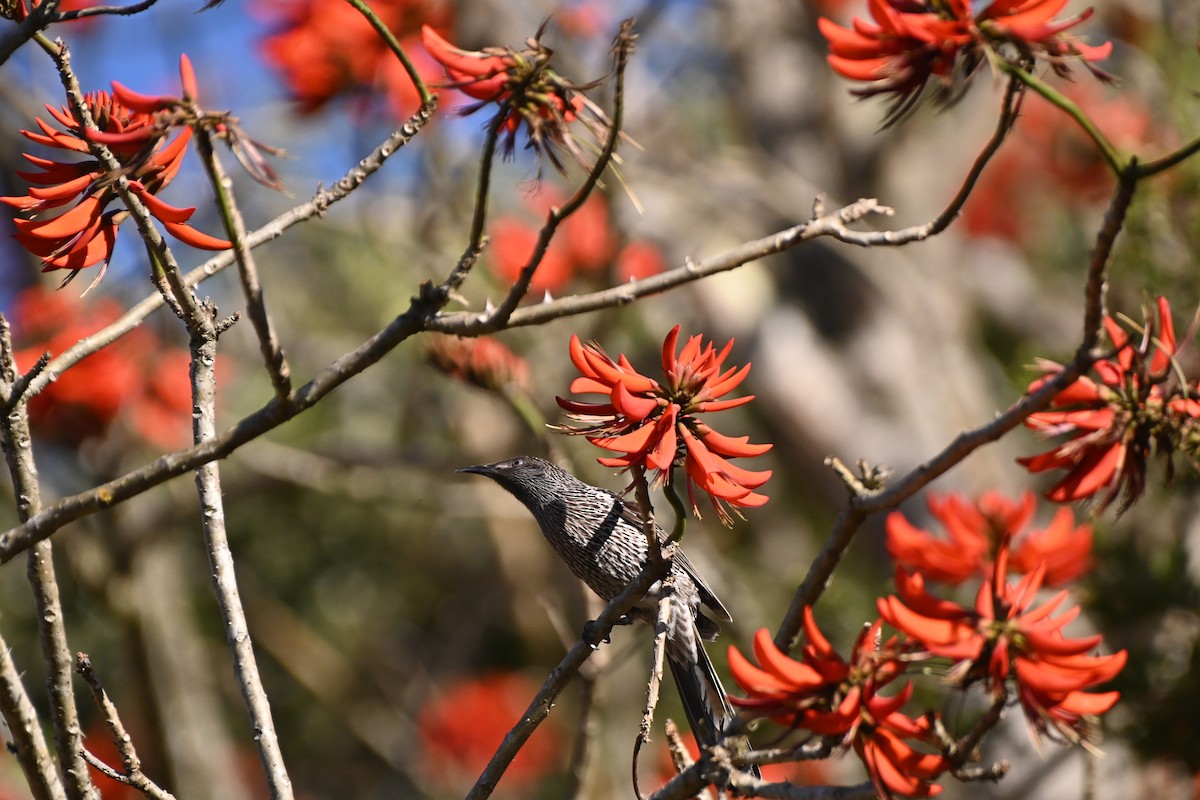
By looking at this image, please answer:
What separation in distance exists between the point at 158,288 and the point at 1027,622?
1.10 metres

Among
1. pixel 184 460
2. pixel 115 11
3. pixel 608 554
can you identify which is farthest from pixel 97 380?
pixel 184 460

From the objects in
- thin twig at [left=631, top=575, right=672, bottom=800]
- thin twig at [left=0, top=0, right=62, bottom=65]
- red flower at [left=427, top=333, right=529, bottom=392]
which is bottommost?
thin twig at [left=631, top=575, right=672, bottom=800]

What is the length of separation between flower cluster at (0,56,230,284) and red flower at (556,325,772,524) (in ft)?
1.53

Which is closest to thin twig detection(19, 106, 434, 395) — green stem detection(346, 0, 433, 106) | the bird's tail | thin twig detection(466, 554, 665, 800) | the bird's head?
green stem detection(346, 0, 433, 106)

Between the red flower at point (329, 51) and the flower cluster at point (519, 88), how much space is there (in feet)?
6.70

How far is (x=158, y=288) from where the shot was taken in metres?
1.47

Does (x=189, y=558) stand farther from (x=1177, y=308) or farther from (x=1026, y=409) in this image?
(x=1026, y=409)

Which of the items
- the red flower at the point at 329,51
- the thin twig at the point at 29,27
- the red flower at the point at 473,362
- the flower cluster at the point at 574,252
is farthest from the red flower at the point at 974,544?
the flower cluster at the point at 574,252

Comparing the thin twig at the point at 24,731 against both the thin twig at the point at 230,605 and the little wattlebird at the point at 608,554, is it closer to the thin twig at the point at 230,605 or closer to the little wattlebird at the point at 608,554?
the thin twig at the point at 230,605

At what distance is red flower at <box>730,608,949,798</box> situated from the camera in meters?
Result: 1.22

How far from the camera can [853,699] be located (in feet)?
4.01

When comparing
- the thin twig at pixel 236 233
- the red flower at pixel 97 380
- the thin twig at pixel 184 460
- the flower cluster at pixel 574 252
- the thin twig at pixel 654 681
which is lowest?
the thin twig at pixel 654 681

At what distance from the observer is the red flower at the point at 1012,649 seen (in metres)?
1.19

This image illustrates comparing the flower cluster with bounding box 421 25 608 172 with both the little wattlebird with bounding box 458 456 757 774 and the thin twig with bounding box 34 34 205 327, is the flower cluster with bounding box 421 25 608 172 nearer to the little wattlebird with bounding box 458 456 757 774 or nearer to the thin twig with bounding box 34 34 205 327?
the thin twig with bounding box 34 34 205 327
